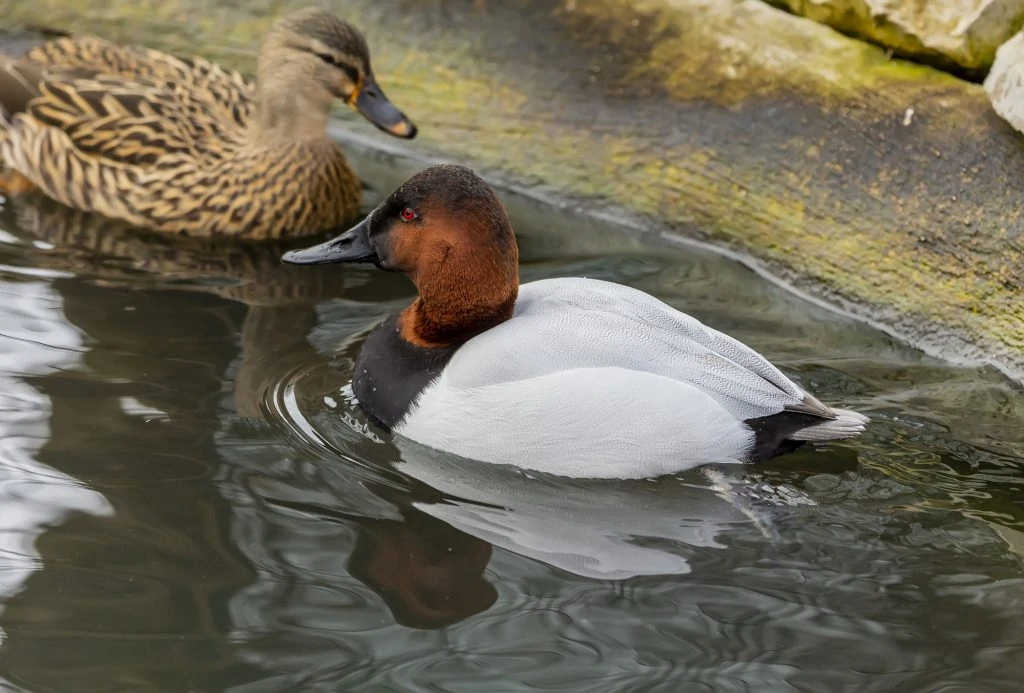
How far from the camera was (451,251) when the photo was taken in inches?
187

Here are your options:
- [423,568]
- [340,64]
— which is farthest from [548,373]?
[340,64]

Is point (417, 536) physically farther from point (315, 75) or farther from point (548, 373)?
point (315, 75)

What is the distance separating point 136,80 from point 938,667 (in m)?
4.89

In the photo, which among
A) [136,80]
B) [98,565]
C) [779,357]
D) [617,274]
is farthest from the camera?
[136,80]

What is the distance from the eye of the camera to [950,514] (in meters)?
4.47

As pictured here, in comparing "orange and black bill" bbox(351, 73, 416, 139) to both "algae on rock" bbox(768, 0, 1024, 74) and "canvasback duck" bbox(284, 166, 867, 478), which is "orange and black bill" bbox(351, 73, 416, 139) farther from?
"algae on rock" bbox(768, 0, 1024, 74)

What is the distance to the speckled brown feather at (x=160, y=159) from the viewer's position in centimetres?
650

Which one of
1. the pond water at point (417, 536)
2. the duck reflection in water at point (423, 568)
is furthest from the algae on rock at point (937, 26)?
the duck reflection in water at point (423, 568)

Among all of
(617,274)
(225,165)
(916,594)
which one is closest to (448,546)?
(916,594)

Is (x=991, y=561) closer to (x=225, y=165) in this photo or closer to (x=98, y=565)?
(x=98, y=565)

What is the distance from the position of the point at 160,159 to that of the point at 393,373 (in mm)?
2339

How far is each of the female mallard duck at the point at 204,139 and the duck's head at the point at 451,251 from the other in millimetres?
1756

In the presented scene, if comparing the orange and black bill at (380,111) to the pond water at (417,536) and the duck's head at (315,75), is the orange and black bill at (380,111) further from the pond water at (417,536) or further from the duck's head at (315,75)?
the pond water at (417,536)

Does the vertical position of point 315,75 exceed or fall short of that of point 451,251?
it exceeds it
